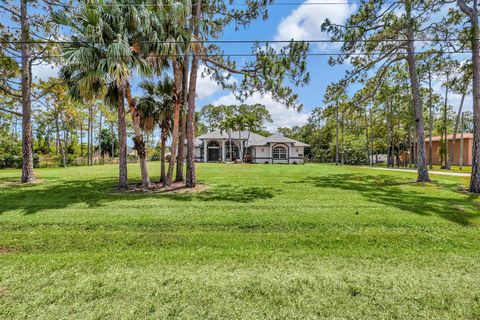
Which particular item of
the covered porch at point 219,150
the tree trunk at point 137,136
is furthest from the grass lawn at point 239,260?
the covered porch at point 219,150

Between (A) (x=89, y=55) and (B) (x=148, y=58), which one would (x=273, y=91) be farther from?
(A) (x=89, y=55)

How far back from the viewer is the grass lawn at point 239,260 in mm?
2797

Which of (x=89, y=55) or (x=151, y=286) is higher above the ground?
(x=89, y=55)

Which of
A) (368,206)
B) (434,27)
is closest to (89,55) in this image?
(368,206)

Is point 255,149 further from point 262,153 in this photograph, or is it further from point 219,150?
point 219,150

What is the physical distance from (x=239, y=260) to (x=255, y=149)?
32.4 metres

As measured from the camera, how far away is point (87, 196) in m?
8.96

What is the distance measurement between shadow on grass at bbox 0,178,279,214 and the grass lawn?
0.55ft

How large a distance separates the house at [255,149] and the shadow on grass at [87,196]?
25.2 m

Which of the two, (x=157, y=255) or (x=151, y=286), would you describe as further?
(x=157, y=255)

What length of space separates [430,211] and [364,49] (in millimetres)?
8267

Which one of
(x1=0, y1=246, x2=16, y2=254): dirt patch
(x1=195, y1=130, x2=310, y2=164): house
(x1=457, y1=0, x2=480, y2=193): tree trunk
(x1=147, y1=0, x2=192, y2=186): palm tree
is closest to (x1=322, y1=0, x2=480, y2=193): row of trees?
(x1=457, y1=0, x2=480, y2=193): tree trunk

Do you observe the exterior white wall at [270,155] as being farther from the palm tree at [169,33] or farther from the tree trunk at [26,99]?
the palm tree at [169,33]

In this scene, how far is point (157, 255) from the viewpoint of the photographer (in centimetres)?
419
